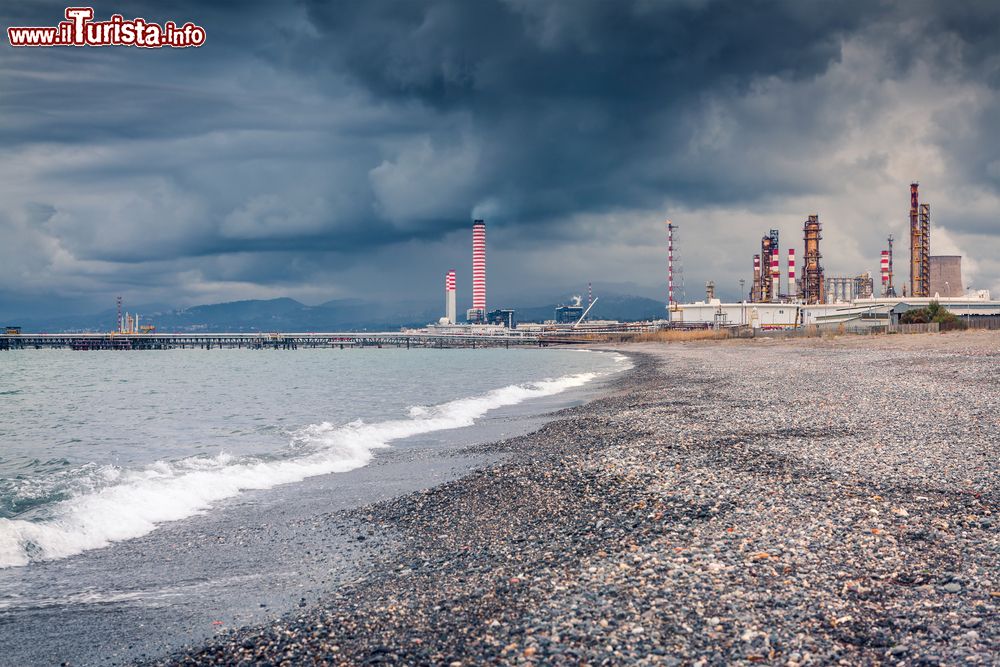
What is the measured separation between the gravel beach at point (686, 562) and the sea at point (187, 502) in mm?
790

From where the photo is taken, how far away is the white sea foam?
886 centimetres

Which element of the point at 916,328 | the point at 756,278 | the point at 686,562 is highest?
the point at 756,278

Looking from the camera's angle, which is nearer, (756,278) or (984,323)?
(984,323)

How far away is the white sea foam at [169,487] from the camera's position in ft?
29.1

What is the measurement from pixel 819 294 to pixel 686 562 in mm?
122251

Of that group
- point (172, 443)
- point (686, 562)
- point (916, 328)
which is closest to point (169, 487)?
point (172, 443)

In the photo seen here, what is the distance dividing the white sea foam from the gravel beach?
3.15 metres

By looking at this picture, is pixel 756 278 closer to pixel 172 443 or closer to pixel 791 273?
pixel 791 273

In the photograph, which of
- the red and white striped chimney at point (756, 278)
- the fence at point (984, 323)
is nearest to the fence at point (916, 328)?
the fence at point (984, 323)

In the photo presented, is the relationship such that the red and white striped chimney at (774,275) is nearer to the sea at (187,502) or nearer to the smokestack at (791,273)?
the smokestack at (791,273)

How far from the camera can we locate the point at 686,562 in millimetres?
6180

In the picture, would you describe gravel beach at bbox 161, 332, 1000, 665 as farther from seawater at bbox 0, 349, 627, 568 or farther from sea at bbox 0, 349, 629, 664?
seawater at bbox 0, 349, 627, 568

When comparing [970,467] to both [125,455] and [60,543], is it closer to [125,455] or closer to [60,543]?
[60,543]

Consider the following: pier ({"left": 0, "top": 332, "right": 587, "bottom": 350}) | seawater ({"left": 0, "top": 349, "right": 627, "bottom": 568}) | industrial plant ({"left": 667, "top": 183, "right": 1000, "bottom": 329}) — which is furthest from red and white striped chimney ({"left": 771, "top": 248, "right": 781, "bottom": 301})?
A: seawater ({"left": 0, "top": 349, "right": 627, "bottom": 568})
